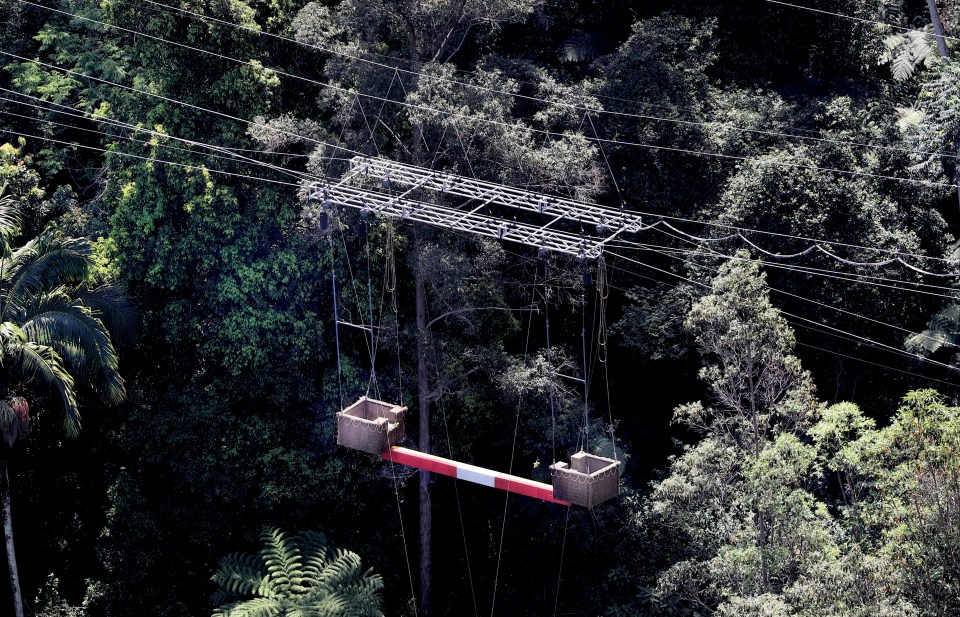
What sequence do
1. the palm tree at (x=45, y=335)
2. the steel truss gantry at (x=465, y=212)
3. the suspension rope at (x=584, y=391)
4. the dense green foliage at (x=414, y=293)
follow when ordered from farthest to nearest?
the dense green foliage at (x=414, y=293), the palm tree at (x=45, y=335), the suspension rope at (x=584, y=391), the steel truss gantry at (x=465, y=212)

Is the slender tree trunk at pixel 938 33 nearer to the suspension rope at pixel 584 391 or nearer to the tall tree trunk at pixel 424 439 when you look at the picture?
the suspension rope at pixel 584 391

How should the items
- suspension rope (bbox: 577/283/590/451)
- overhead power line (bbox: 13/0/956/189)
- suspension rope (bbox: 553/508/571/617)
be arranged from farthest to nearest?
1. suspension rope (bbox: 553/508/571/617)
2. overhead power line (bbox: 13/0/956/189)
3. suspension rope (bbox: 577/283/590/451)

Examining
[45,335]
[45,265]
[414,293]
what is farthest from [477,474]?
[45,265]

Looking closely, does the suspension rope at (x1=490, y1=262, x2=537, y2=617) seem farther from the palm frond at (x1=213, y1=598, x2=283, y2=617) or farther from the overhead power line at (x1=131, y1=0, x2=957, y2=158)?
the palm frond at (x1=213, y1=598, x2=283, y2=617)

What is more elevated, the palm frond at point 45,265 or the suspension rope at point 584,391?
the palm frond at point 45,265

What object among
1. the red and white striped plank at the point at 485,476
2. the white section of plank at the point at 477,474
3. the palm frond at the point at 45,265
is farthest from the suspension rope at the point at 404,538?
the palm frond at the point at 45,265

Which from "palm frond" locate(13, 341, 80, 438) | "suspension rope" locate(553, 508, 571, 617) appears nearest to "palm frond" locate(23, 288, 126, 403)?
"palm frond" locate(13, 341, 80, 438)

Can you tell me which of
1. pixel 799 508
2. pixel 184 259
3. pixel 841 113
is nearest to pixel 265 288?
pixel 184 259
